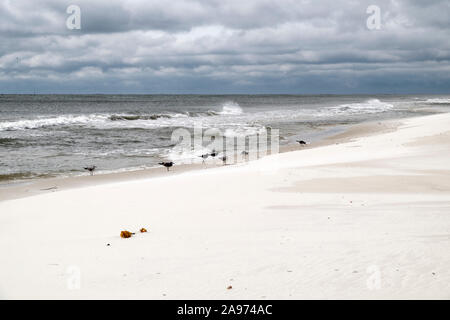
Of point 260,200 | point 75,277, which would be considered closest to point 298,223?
point 260,200

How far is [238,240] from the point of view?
255 inches

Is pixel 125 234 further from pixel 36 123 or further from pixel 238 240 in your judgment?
pixel 36 123

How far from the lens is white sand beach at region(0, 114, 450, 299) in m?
4.87

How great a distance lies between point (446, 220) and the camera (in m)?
7.12

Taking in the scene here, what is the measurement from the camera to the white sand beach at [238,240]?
4871 millimetres

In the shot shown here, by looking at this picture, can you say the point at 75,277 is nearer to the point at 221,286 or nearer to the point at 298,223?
the point at 221,286
